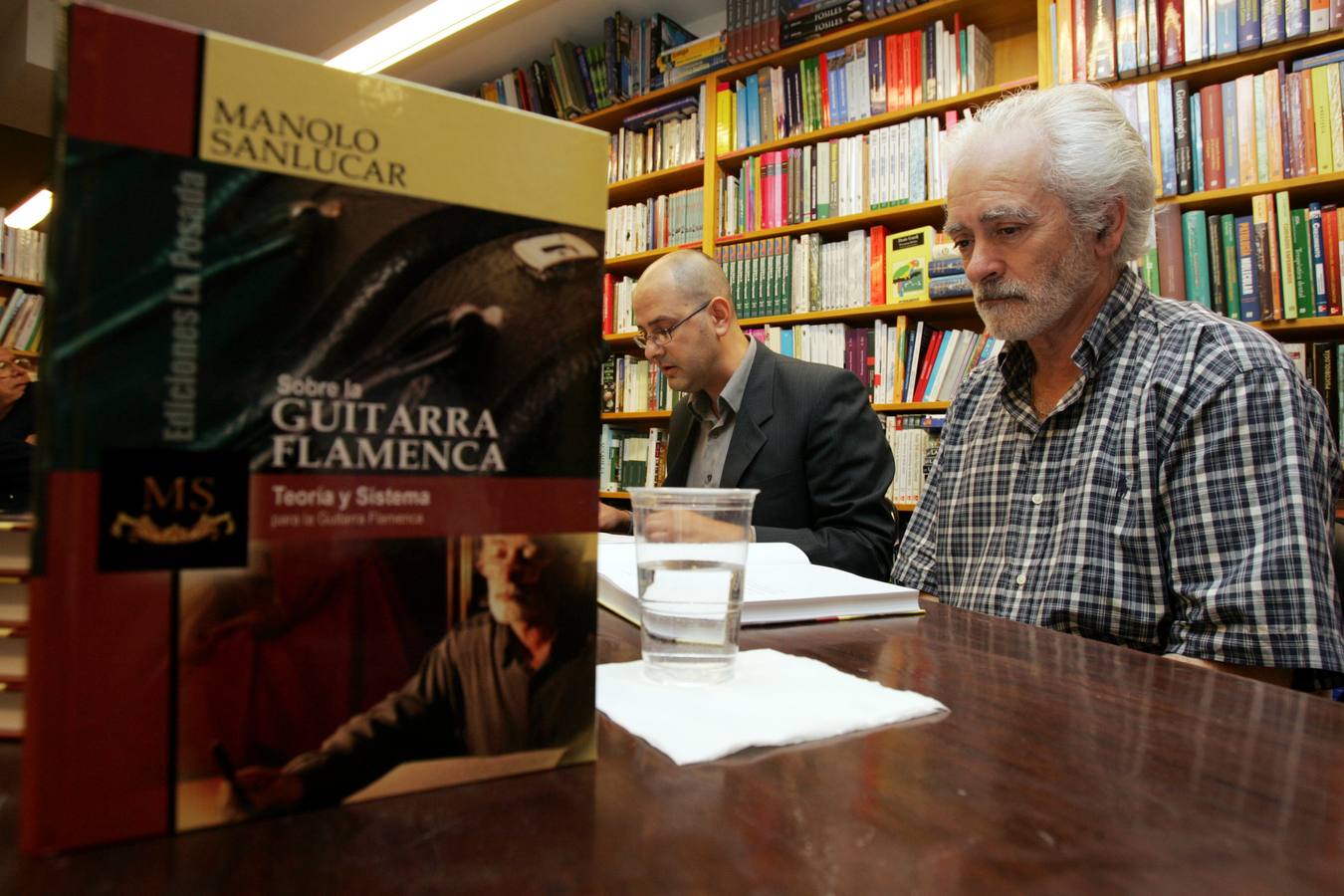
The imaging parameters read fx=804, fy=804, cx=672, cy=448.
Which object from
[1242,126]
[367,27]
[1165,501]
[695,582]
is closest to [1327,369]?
[1242,126]

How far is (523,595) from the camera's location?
36 cm

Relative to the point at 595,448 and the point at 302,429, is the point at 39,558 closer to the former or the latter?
the point at 302,429

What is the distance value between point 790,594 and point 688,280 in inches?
Result: 61.9

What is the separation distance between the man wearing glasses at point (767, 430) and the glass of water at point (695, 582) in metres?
0.97

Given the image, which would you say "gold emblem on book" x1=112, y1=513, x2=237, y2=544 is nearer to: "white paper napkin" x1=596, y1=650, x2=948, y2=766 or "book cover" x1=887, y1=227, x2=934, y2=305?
"white paper napkin" x1=596, y1=650, x2=948, y2=766

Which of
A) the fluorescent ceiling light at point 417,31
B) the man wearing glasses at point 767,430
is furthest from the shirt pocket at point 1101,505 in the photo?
the fluorescent ceiling light at point 417,31

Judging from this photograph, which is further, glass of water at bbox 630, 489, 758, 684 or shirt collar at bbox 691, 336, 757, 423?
shirt collar at bbox 691, 336, 757, 423

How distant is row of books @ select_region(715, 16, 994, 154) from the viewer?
8.62 ft

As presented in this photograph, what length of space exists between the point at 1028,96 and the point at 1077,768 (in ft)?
4.21

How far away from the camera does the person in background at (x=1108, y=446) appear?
39.2 inches

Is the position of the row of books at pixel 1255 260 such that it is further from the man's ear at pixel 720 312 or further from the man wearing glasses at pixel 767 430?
the man's ear at pixel 720 312

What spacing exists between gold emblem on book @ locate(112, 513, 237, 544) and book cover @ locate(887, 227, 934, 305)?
8.48ft

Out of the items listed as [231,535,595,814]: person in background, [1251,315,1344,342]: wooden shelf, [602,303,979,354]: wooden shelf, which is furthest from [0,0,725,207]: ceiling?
[231,535,595,814]: person in background

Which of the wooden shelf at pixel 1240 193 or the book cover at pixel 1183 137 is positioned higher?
the book cover at pixel 1183 137
